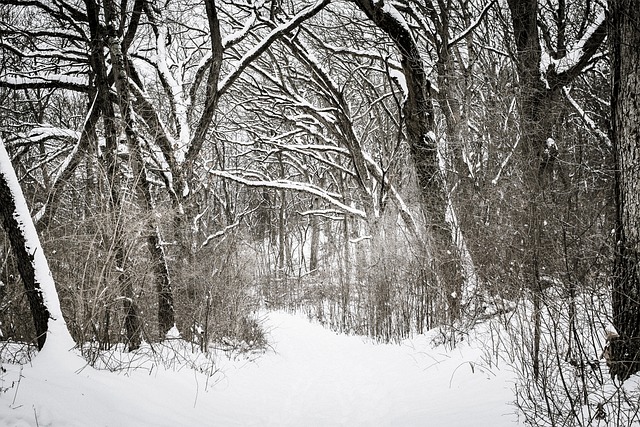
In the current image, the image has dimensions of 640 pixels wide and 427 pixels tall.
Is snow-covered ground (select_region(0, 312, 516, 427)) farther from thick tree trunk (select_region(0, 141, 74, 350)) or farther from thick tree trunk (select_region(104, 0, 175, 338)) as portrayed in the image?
thick tree trunk (select_region(104, 0, 175, 338))

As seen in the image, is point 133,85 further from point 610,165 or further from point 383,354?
point 610,165

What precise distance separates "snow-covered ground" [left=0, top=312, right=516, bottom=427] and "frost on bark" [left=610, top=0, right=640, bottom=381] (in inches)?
36.5

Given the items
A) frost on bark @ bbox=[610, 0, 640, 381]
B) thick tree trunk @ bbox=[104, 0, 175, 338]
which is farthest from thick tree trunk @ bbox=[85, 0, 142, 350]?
frost on bark @ bbox=[610, 0, 640, 381]

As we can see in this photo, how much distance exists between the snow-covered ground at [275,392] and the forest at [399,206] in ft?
1.08

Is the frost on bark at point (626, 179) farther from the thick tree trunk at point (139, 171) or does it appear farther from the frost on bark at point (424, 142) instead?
the thick tree trunk at point (139, 171)

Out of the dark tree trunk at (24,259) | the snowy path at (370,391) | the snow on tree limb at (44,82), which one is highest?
the snow on tree limb at (44,82)

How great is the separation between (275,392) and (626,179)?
4167 millimetres

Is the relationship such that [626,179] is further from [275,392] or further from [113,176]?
[113,176]

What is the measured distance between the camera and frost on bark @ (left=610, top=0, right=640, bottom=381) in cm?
290

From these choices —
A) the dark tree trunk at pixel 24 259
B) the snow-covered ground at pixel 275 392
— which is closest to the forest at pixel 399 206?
the dark tree trunk at pixel 24 259

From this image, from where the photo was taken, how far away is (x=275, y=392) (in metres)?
5.04

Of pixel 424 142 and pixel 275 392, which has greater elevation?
pixel 424 142

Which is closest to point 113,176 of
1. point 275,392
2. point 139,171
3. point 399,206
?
point 139,171

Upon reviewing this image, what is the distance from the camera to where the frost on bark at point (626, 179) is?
2.90m
